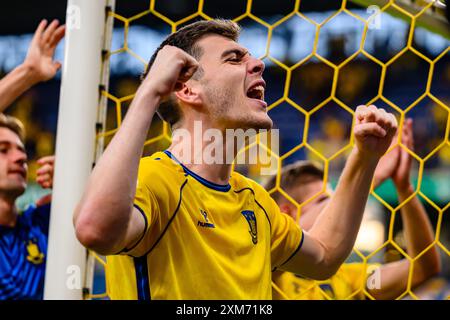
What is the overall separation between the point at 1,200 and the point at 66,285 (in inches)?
37.8

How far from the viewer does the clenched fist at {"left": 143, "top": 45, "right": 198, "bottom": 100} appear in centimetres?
82

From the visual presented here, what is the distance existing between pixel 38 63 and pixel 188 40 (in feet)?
1.47

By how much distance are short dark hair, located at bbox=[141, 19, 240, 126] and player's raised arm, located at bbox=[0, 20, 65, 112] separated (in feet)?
1.19

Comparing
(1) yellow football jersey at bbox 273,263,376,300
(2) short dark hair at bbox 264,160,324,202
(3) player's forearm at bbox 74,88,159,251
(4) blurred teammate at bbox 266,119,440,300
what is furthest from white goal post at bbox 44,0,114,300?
(2) short dark hair at bbox 264,160,324,202

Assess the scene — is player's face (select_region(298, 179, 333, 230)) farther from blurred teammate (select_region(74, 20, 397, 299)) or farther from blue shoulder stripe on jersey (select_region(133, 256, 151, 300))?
blue shoulder stripe on jersey (select_region(133, 256, 151, 300))

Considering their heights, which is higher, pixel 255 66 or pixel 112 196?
pixel 255 66

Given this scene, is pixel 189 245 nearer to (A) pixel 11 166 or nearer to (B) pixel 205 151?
(B) pixel 205 151

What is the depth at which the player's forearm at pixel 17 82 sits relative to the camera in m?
1.41

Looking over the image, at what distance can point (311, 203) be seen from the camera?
6.34ft

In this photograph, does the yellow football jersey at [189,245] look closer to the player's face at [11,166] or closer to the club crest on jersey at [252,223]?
the club crest on jersey at [252,223]

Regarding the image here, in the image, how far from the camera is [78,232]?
0.76 meters

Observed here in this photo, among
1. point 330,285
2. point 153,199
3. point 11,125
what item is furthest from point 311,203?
point 153,199

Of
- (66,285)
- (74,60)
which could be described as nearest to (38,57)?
(74,60)

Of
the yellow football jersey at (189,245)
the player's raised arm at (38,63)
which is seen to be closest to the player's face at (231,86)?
the yellow football jersey at (189,245)
